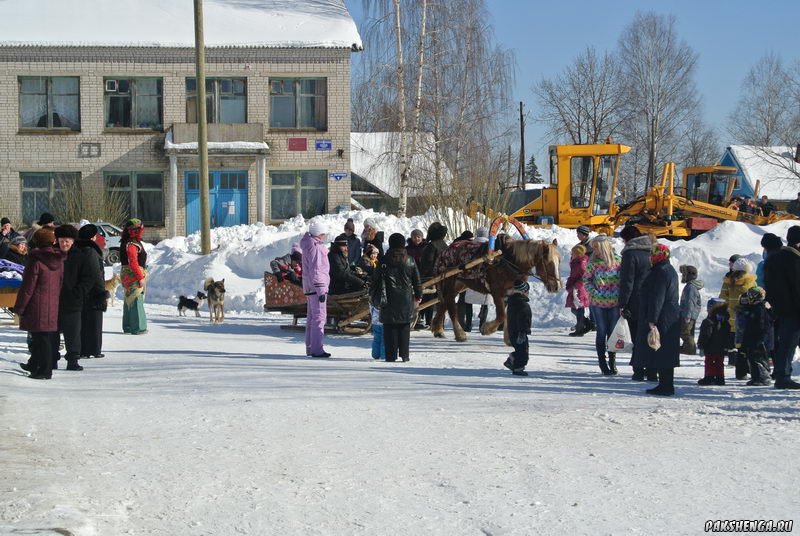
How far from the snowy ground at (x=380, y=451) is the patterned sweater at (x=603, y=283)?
0.88m

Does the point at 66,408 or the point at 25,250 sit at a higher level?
the point at 25,250

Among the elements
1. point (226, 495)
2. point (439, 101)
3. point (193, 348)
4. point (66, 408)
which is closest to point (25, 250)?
point (193, 348)

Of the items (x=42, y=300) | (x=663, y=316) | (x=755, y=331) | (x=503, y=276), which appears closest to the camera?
(x=663, y=316)

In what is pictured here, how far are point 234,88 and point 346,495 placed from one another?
33997 mm

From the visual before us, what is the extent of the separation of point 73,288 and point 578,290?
844cm

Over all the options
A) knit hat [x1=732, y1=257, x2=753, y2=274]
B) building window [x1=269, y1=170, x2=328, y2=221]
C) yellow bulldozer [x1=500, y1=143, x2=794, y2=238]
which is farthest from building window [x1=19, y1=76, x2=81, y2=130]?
knit hat [x1=732, y1=257, x2=753, y2=274]

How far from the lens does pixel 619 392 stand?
11445 mm

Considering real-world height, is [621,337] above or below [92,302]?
below

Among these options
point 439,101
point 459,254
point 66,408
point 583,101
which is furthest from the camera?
point 583,101

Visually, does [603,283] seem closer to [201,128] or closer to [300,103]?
[201,128]

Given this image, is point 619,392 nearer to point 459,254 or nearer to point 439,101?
point 459,254

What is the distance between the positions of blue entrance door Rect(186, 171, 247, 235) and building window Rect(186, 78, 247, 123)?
196 cm

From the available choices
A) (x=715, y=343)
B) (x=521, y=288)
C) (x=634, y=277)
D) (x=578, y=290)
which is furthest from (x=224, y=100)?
(x=715, y=343)

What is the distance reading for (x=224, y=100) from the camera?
39.6 m
